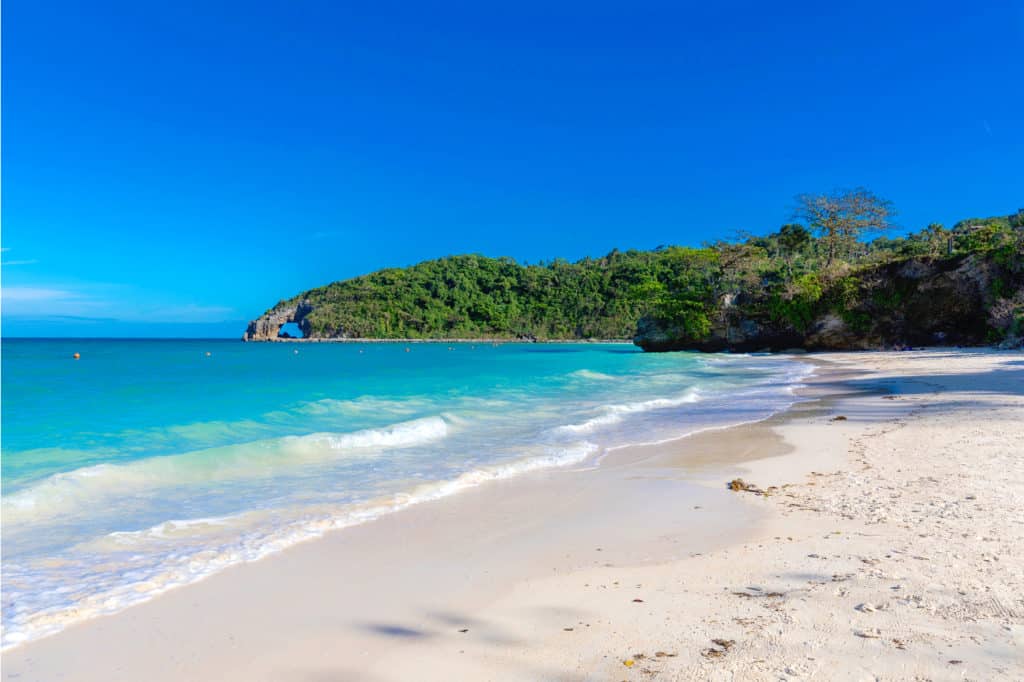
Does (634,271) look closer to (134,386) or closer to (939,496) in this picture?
(134,386)

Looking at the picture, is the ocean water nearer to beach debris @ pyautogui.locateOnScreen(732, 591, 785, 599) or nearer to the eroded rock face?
beach debris @ pyautogui.locateOnScreen(732, 591, 785, 599)

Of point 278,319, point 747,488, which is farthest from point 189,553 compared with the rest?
point 278,319

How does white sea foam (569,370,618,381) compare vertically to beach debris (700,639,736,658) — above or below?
below

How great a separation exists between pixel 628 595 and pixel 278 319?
138 m

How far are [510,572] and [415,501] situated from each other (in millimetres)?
2364

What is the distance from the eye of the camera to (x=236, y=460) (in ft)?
28.2

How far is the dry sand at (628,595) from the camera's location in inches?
106

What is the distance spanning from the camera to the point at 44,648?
3.15 m

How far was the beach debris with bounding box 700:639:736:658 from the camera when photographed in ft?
8.72

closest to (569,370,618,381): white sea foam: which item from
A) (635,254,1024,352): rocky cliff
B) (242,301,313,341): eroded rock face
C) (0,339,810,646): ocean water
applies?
(0,339,810,646): ocean water

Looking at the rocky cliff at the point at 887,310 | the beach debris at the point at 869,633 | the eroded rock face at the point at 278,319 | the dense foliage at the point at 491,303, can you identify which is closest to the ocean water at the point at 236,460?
the beach debris at the point at 869,633

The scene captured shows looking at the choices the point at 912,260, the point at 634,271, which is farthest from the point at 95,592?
the point at 634,271

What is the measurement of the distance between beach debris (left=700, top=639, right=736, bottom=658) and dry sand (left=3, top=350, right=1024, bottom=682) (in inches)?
0.5

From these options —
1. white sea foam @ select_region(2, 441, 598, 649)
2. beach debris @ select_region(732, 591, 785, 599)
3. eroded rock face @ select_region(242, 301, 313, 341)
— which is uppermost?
eroded rock face @ select_region(242, 301, 313, 341)
